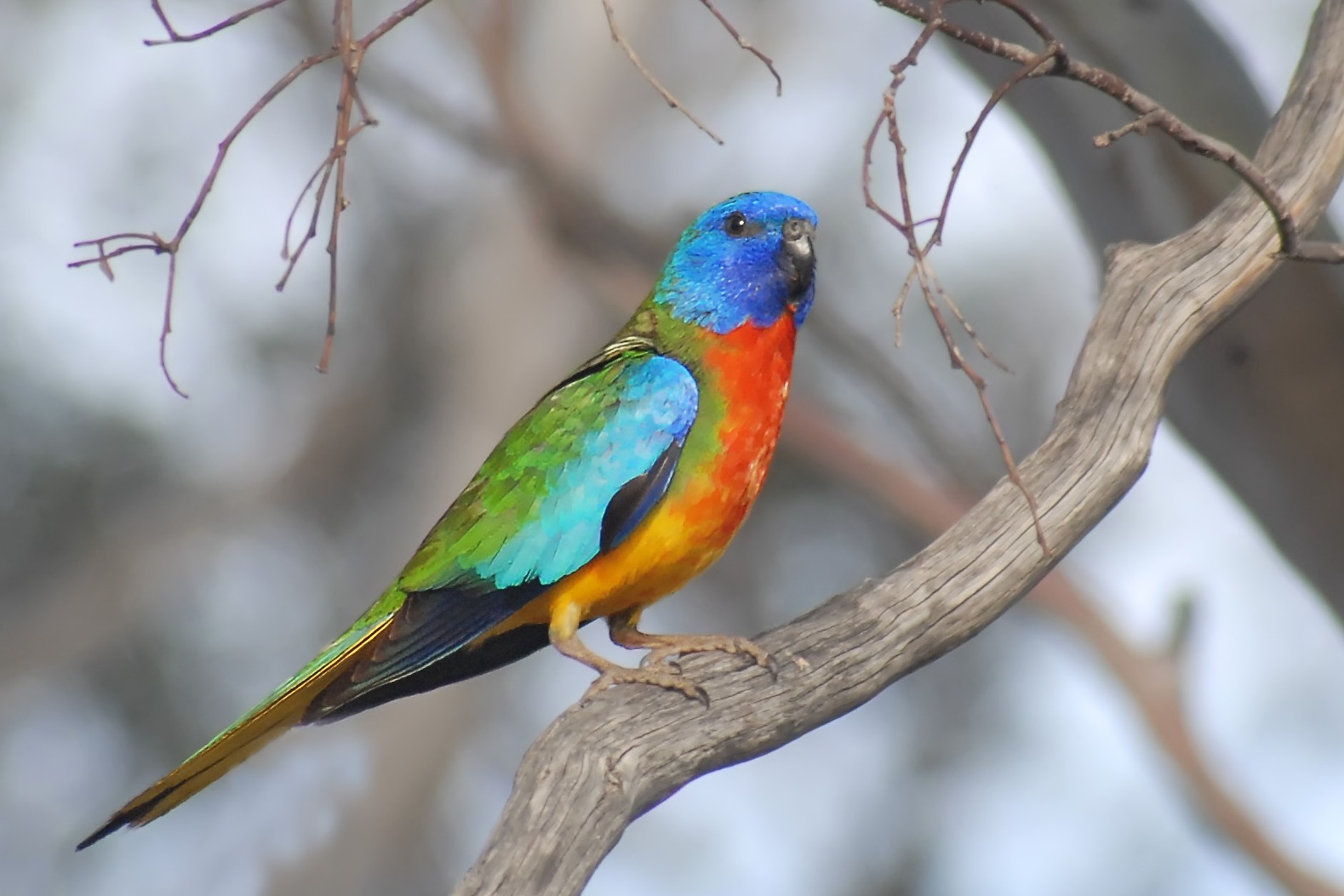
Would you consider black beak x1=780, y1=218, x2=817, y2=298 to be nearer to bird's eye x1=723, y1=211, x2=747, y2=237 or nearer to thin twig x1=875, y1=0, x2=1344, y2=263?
bird's eye x1=723, y1=211, x2=747, y2=237

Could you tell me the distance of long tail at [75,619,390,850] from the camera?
13.4ft

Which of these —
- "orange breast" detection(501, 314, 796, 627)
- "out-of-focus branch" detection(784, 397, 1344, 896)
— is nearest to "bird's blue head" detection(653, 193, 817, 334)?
"orange breast" detection(501, 314, 796, 627)

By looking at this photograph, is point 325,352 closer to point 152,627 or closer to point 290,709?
point 290,709

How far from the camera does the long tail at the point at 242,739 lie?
13.4 feet

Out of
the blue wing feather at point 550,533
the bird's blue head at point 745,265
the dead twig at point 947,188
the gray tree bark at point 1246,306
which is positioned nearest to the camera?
the dead twig at point 947,188

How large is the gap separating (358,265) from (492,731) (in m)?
4.32

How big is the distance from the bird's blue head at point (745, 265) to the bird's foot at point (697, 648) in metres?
1.07

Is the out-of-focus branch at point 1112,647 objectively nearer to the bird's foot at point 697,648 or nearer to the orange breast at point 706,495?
the orange breast at point 706,495

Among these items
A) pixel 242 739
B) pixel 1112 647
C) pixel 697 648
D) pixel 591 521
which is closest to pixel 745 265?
pixel 591 521

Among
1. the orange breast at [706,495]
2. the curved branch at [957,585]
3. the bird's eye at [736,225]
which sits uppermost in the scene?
the bird's eye at [736,225]

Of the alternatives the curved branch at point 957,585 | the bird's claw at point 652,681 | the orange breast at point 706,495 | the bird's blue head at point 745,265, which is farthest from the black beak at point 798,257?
the bird's claw at point 652,681

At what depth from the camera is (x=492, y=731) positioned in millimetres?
12141

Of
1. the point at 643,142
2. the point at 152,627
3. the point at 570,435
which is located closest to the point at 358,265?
the point at 643,142

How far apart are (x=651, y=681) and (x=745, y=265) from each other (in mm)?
1654
